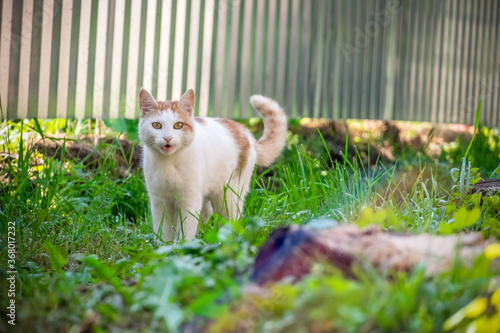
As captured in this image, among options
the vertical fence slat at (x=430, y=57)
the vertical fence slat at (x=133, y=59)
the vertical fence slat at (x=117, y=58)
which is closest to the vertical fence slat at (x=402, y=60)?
the vertical fence slat at (x=430, y=57)

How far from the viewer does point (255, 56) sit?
530cm

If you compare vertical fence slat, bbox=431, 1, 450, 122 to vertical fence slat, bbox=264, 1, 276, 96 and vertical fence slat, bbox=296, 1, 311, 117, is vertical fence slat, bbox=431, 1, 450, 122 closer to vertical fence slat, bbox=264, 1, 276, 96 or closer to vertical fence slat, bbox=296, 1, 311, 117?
vertical fence slat, bbox=296, 1, 311, 117

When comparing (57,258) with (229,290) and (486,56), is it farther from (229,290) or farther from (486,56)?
(486,56)

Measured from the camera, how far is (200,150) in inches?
142

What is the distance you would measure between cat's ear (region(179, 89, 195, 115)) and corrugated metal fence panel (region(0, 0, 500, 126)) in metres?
1.27

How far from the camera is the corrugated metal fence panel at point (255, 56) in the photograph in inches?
166

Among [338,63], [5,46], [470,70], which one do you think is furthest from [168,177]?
[470,70]

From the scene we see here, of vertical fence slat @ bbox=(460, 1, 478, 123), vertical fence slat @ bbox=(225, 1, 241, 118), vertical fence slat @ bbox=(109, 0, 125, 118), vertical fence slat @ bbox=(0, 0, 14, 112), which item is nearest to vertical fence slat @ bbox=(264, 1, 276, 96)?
vertical fence slat @ bbox=(225, 1, 241, 118)

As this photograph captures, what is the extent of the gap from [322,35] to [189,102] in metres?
2.67

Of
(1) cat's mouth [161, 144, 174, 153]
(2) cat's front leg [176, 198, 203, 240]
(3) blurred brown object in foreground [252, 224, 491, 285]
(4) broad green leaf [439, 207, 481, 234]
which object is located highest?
(1) cat's mouth [161, 144, 174, 153]

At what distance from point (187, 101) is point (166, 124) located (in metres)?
0.26

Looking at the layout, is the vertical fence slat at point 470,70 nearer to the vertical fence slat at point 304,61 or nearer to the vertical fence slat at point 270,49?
the vertical fence slat at point 304,61

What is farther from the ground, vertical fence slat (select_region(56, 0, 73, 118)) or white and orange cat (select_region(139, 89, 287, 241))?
vertical fence slat (select_region(56, 0, 73, 118))

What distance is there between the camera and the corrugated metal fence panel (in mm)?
4211
